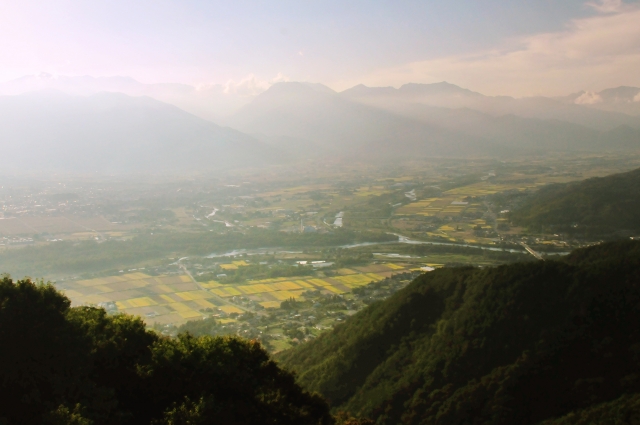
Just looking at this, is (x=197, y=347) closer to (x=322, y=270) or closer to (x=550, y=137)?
(x=322, y=270)

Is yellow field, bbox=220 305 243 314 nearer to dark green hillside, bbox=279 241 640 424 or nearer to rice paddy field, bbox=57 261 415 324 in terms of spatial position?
rice paddy field, bbox=57 261 415 324

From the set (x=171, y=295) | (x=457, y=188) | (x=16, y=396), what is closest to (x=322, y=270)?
(x=171, y=295)

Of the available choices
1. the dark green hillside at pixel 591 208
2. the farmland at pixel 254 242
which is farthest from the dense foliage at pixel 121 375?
the dark green hillside at pixel 591 208

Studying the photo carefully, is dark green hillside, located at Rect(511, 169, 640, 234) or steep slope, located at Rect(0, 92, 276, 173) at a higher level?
steep slope, located at Rect(0, 92, 276, 173)

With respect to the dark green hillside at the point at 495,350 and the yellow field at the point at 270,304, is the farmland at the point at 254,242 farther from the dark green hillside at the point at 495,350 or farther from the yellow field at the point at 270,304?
the dark green hillside at the point at 495,350

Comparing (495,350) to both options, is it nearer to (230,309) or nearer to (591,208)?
(230,309)

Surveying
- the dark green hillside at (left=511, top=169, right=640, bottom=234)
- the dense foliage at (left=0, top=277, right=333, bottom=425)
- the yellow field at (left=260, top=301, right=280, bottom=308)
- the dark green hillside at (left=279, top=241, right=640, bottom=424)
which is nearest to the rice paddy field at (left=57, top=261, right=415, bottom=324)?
the yellow field at (left=260, top=301, right=280, bottom=308)
